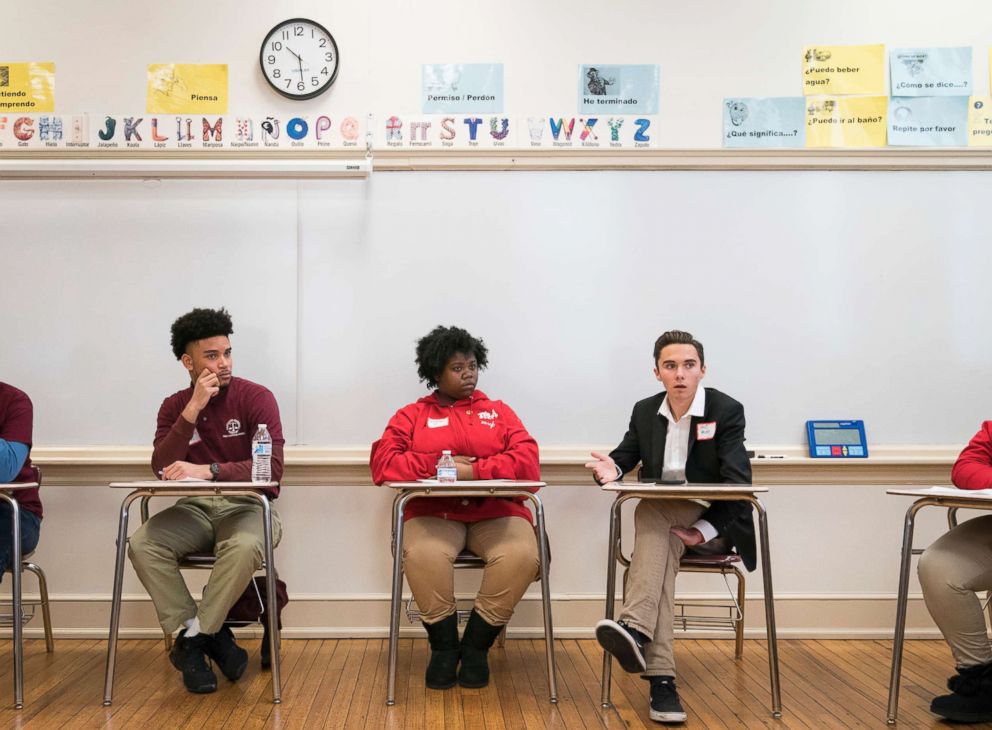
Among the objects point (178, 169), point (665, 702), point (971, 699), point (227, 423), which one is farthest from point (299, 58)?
point (971, 699)

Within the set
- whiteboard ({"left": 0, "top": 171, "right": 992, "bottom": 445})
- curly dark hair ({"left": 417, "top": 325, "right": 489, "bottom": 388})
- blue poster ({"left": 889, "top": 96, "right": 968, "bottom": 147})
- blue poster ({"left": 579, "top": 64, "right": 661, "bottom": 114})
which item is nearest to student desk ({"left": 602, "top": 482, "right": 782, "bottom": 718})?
curly dark hair ({"left": 417, "top": 325, "right": 489, "bottom": 388})

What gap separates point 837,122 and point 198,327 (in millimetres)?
2737

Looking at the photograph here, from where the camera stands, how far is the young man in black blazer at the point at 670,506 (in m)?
2.67

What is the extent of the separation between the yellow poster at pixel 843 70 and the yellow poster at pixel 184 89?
98.4 inches

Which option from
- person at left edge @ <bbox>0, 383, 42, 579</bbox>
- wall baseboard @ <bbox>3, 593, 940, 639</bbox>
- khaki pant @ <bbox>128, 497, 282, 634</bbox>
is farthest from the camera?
wall baseboard @ <bbox>3, 593, 940, 639</bbox>

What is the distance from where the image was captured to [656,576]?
9.03 feet

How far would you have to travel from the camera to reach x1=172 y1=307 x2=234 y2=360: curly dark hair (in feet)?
10.9

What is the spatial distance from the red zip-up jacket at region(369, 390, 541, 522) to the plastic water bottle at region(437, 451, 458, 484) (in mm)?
82

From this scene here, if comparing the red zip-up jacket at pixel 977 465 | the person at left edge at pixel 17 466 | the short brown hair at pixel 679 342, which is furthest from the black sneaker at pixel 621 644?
the person at left edge at pixel 17 466

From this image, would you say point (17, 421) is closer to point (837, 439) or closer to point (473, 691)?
point (473, 691)

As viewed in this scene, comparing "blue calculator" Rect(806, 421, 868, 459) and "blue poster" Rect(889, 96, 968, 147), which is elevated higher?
"blue poster" Rect(889, 96, 968, 147)

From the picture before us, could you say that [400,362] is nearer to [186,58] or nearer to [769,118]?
[186,58]

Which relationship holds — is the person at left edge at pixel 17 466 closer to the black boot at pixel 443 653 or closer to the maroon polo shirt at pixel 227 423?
the maroon polo shirt at pixel 227 423

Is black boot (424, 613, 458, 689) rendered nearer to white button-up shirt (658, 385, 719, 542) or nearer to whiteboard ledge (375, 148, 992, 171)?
white button-up shirt (658, 385, 719, 542)
